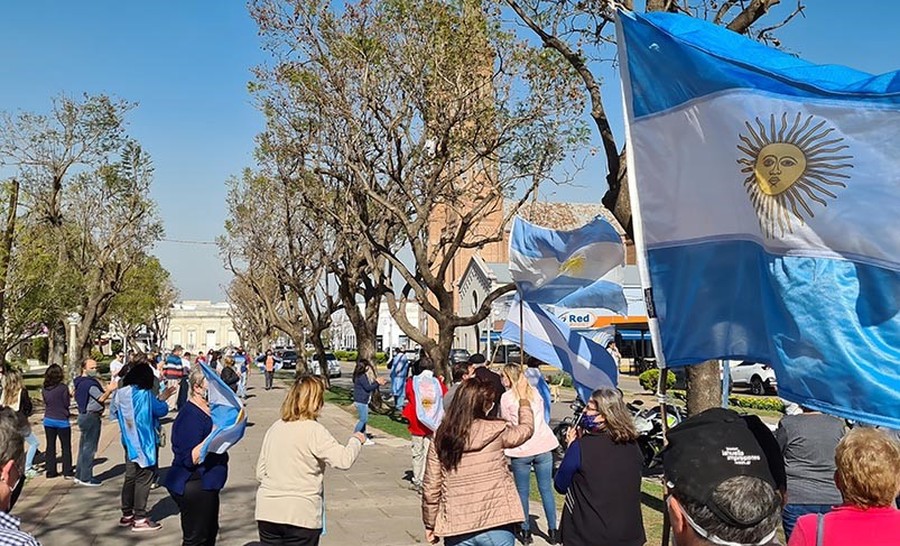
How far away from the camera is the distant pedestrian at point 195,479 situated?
7.22 m

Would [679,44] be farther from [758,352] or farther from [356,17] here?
[356,17]

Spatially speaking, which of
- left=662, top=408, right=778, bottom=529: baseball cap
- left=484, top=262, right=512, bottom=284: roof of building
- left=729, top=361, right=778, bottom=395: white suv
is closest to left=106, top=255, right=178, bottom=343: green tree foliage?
left=484, top=262, right=512, bottom=284: roof of building

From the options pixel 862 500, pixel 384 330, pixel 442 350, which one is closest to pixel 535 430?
pixel 862 500

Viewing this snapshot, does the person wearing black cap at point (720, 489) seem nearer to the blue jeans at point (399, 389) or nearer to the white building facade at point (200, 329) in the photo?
the blue jeans at point (399, 389)

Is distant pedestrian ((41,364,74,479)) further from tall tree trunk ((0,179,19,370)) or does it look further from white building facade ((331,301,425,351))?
white building facade ((331,301,425,351))

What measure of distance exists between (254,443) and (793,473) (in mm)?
14171

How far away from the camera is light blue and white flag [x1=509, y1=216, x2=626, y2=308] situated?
8617 mm

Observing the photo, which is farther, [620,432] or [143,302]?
[143,302]

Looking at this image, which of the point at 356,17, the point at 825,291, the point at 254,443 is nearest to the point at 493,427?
the point at 825,291

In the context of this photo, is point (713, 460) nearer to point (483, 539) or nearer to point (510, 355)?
point (483, 539)

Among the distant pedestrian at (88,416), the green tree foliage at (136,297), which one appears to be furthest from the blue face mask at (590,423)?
the green tree foliage at (136,297)

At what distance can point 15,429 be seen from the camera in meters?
3.55

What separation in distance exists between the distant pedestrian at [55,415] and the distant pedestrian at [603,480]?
9654mm

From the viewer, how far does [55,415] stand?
13031 mm
